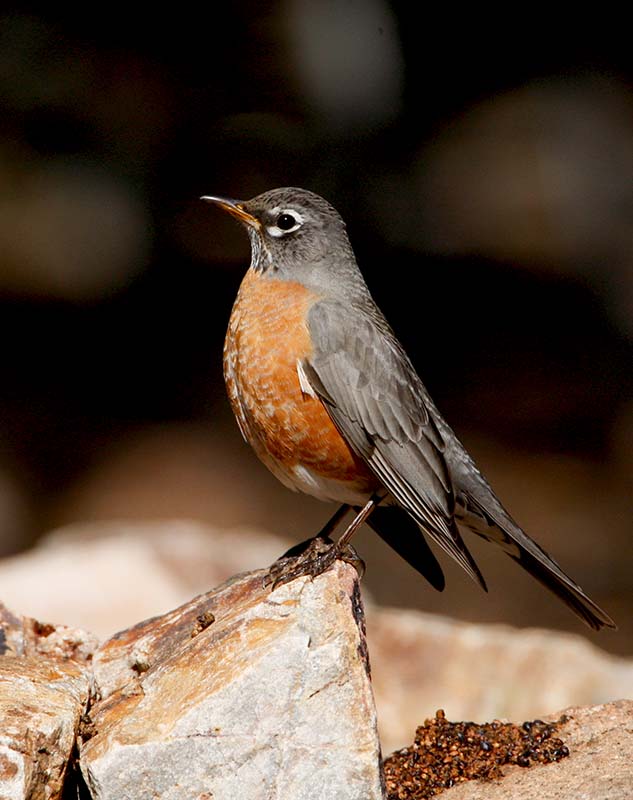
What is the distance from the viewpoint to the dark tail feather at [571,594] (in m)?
5.55

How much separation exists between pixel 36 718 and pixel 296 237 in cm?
295

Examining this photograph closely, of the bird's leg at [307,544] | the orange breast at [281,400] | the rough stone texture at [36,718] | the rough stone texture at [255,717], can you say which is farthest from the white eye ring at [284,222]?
the rough stone texture at [36,718]

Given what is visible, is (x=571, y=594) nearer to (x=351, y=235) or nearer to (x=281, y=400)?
(x=281, y=400)

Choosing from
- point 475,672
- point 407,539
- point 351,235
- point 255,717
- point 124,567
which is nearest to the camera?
point 255,717

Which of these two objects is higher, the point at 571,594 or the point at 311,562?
the point at 311,562

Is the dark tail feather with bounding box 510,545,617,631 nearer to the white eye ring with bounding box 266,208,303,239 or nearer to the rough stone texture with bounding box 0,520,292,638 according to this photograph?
the white eye ring with bounding box 266,208,303,239

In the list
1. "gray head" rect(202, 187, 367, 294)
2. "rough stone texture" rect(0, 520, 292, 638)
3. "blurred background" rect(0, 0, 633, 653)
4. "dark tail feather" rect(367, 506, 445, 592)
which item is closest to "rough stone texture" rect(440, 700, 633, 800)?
"dark tail feather" rect(367, 506, 445, 592)

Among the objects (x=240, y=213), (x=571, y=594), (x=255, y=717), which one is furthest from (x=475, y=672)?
(x=255, y=717)

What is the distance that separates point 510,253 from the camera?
785 cm

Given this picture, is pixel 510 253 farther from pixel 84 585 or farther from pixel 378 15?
pixel 84 585

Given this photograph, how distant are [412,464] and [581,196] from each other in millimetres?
2914

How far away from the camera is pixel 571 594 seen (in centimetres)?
563

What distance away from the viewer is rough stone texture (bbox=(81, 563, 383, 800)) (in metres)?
4.09

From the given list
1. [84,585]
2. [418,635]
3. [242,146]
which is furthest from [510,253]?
[84,585]
